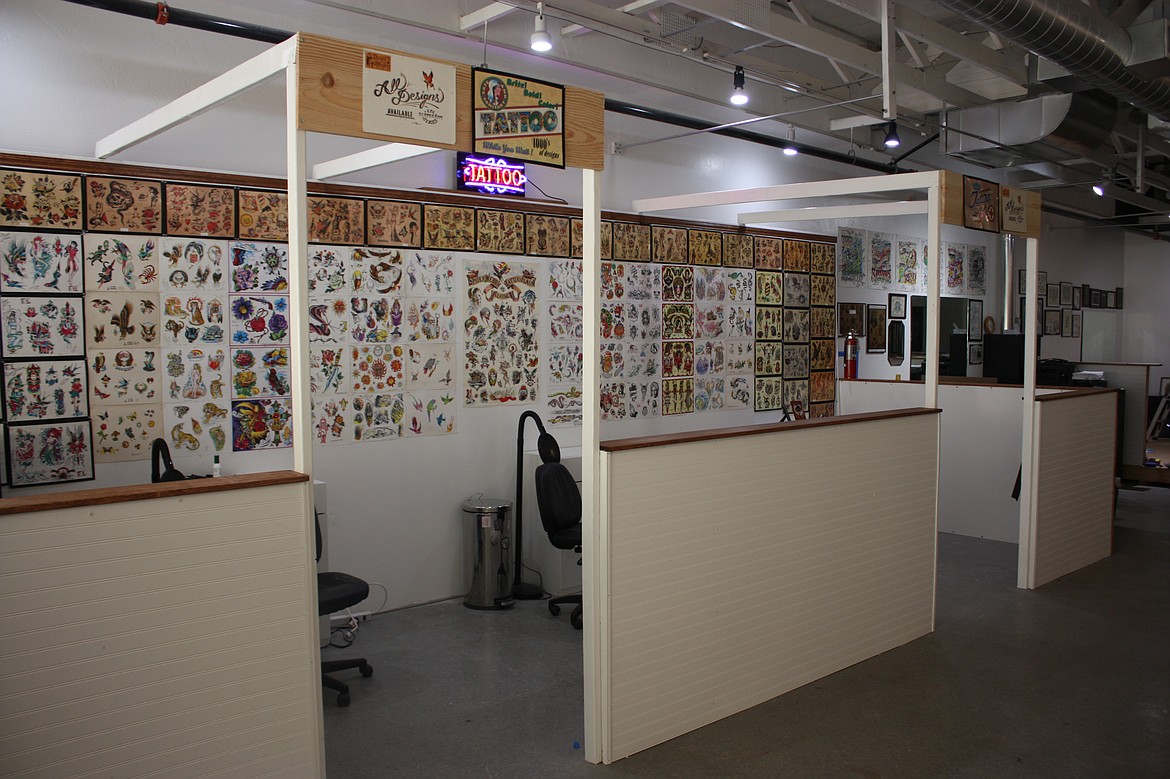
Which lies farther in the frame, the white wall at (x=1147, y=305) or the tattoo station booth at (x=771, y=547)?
the white wall at (x=1147, y=305)

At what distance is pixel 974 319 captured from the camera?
1055cm

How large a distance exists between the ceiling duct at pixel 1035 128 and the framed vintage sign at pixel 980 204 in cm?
197

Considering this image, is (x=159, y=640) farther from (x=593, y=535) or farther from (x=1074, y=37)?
(x=1074, y=37)

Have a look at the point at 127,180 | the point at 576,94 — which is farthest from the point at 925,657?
the point at 127,180

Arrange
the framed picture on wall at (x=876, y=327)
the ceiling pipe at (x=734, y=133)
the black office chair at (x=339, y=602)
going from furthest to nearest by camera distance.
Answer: the framed picture on wall at (x=876, y=327) → the ceiling pipe at (x=734, y=133) → the black office chair at (x=339, y=602)

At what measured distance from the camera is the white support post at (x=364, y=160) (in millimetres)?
3973

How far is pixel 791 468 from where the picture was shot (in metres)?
4.14

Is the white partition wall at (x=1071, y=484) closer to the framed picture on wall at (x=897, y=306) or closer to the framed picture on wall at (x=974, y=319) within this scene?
the framed picture on wall at (x=897, y=306)

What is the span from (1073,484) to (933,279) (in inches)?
95.2

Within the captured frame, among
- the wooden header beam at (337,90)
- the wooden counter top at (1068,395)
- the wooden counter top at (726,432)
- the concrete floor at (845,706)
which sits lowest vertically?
the concrete floor at (845,706)

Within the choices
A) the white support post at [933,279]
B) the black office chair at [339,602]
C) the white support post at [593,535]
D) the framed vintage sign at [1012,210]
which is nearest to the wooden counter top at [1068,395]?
the framed vintage sign at [1012,210]

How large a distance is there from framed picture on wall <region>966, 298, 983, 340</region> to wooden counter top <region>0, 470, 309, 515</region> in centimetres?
944

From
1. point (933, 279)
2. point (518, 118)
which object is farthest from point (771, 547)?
point (518, 118)

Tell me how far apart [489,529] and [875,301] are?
17.5 feet
